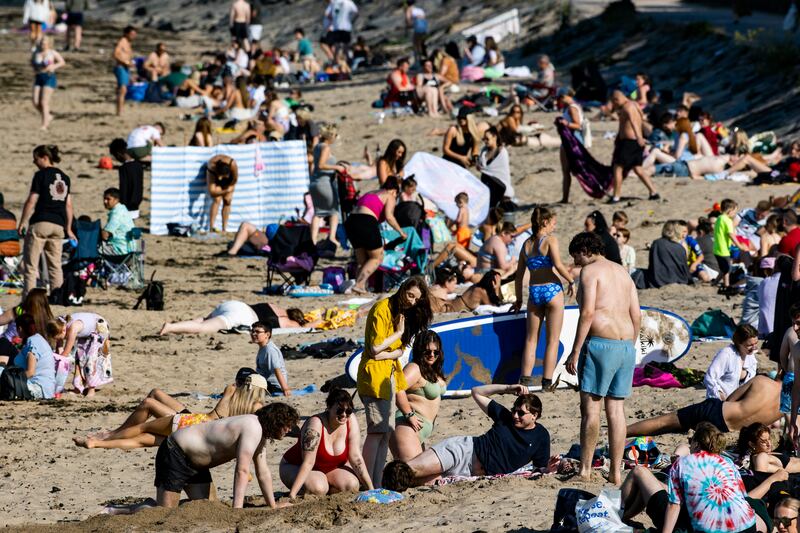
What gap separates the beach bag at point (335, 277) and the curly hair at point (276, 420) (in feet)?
23.8

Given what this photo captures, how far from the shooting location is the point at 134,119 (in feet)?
89.2

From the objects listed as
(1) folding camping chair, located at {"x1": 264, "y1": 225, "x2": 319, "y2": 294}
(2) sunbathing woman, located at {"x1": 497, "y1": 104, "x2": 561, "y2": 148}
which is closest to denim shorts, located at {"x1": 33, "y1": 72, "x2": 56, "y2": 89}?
(2) sunbathing woman, located at {"x1": 497, "y1": 104, "x2": 561, "y2": 148}

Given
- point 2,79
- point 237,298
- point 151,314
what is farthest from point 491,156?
point 2,79

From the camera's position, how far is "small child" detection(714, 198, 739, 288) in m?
15.4

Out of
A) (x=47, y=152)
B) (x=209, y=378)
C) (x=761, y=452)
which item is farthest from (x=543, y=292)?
(x=47, y=152)

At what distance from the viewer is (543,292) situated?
11.0m

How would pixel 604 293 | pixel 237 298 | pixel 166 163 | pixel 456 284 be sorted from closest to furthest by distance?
pixel 604 293
pixel 456 284
pixel 237 298
pixel 166 163

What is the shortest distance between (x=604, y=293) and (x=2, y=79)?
83.2 ft

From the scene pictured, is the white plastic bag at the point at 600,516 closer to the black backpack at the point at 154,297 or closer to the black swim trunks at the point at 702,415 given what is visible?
the black swim trunks at the point at 702,415

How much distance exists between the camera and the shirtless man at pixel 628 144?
57.1 feet

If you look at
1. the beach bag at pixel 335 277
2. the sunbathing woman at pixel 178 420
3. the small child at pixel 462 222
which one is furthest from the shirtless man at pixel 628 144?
the sunbathing woman at pixel 178 420

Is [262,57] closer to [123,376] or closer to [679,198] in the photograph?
[679,198]

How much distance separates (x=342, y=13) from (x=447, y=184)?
14859 millimetres

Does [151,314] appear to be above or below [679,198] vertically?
below
